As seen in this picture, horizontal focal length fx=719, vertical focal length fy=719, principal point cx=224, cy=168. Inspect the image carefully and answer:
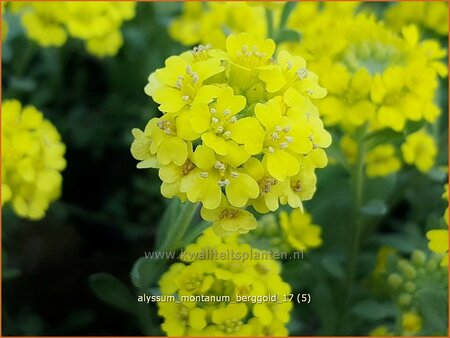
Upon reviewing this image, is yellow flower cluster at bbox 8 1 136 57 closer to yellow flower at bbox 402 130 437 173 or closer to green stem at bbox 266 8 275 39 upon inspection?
green stem at bbox 266 8 275 39

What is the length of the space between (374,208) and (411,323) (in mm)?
203

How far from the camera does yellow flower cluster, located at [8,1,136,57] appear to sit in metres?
1.45

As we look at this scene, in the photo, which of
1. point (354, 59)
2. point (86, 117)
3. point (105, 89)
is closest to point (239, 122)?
point (354, 59)

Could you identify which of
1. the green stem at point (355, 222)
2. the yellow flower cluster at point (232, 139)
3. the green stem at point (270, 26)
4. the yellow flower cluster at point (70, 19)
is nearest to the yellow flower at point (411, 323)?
the green stem at point (355, 222)

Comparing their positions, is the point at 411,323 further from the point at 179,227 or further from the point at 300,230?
the point at 179,227

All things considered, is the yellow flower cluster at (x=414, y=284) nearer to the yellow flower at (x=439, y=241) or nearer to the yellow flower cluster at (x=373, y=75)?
the yellow flower at (x=439, y=241)

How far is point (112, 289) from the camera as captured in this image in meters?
1.20

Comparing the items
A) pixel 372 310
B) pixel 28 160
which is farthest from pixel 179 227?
pixel 372 310

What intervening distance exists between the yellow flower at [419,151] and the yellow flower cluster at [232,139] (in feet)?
1.42

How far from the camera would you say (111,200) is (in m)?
1.62

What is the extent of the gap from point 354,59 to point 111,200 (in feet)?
2.14

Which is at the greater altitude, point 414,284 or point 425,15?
point 425,15

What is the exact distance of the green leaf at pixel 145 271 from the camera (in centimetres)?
107

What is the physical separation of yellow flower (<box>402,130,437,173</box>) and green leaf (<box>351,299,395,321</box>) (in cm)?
27
